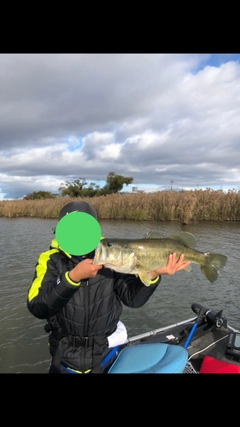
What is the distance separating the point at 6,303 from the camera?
23.7ft

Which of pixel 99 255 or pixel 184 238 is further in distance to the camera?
pixel 184 238

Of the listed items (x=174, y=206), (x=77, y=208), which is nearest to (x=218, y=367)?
(x=77, y=208)

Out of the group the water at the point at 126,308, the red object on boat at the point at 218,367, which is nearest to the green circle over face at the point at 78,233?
the water at the point at 126,308

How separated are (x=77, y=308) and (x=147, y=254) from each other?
782 mm

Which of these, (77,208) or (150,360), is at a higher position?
(77,208)

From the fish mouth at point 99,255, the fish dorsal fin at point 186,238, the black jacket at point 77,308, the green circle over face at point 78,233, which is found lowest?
the black jacket at point 77,308

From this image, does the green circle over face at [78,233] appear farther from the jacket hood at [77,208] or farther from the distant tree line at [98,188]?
the distant tree line at [98,188]

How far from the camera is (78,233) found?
6.54 feet

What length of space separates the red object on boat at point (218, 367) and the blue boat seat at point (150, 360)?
0.57 meters

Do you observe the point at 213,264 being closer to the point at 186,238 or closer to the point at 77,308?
the point at 186,238

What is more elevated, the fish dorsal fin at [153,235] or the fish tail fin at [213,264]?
the fish dorsal fin at [153,235]

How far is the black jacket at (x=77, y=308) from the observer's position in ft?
7.83
